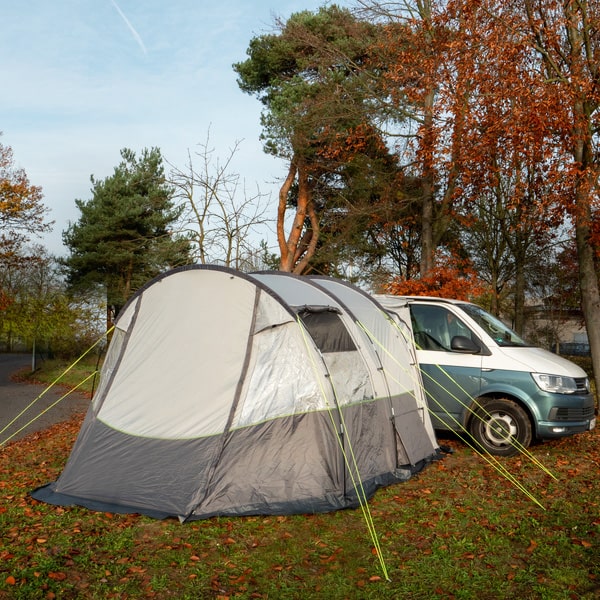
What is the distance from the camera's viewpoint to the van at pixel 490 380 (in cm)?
877

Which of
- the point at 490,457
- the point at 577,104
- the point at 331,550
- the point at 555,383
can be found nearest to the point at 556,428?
the point at 555,383

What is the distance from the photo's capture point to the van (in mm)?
8773

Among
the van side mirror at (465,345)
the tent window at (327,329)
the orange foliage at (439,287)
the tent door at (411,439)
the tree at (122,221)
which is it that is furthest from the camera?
the tree at (122,221)

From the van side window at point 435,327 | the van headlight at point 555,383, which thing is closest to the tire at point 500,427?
the van headlight at point 555,383

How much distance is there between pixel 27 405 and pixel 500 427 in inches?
453

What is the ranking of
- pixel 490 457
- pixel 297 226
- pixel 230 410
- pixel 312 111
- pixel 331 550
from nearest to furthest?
pixel 331 550 → pixel 230 410 → pixel 490 457 → pixel 312 111 → pixel 297 226

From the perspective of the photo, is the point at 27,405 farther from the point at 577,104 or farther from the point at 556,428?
the point at 577,104

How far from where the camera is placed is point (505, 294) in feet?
93.5

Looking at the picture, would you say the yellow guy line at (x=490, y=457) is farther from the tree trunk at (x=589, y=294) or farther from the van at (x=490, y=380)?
the tree trunk at (x=589, y=294)

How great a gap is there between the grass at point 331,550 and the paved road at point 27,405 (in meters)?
4.91

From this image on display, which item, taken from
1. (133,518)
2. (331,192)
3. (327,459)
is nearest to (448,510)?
(327,459)

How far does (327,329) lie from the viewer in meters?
7.40

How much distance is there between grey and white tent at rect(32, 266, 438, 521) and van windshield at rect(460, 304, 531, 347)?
2625mm

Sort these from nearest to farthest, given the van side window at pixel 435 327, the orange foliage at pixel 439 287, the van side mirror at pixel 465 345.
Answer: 1. the van side mirror at pixel 465 345
2. the van side window at pixel 435 327
3. the orange foliage at pixel 439 287
